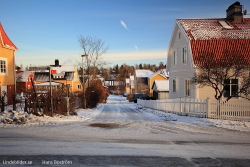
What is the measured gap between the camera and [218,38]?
1534 centimetres

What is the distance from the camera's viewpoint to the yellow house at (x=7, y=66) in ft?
61.1

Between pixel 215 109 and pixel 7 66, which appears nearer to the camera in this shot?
pixel 215 109

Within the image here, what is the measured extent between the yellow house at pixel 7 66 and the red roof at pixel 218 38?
1704cm

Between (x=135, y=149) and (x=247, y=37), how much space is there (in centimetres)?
1443

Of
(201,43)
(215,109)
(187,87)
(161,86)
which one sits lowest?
(215,109)

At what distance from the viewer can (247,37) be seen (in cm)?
1516

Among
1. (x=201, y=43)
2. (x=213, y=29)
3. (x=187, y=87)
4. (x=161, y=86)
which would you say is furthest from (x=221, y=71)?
(x=161, y=86)

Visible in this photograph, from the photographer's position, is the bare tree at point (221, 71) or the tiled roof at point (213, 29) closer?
the bare tree at point (221, 71)

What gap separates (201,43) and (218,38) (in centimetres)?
148

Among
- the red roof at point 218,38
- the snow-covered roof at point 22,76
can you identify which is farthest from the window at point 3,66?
the snow-covered roof at point 22,76

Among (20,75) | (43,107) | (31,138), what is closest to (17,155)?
(31,138)

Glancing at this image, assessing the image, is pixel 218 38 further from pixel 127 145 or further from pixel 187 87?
pixel 127 145

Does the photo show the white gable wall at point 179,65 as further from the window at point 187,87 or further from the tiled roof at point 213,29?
the tiled roof at point 213,29

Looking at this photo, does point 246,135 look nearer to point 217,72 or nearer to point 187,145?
point 187,145
